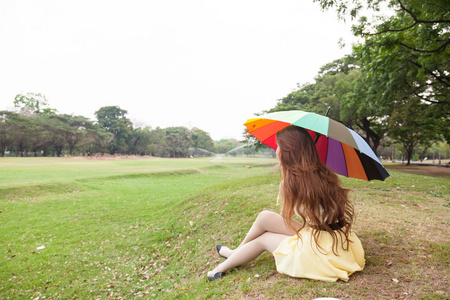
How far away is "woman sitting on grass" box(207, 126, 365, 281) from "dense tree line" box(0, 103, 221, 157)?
48.7 meters

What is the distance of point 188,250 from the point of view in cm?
565

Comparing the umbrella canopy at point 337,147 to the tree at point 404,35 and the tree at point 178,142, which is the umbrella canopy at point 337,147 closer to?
the tree at point 404,35

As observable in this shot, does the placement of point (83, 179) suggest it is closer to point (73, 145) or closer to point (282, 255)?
point (282, 255)

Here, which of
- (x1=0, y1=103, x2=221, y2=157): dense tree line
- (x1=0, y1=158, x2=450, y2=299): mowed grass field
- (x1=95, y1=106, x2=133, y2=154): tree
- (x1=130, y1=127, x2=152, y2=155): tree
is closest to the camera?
(x1=0, y1=158, x2=450, y2=299): mowed grass field

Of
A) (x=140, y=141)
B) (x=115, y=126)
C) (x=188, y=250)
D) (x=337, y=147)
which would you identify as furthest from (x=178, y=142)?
(x=337, y=147)

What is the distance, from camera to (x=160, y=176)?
22250 mm

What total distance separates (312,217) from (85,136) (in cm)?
5698

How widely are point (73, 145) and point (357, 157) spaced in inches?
2282

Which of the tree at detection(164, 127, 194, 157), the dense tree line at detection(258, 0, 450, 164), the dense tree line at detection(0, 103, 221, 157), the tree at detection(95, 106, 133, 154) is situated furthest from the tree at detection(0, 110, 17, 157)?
the dense tree line at detection(258, 0, 450, 164)

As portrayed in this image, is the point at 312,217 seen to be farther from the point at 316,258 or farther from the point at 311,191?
the point at 316,258

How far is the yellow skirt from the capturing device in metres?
2.62

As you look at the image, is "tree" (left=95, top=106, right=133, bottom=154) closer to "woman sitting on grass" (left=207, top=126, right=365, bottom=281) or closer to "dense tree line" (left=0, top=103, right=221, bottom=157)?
"dense tree line" (left=0, top=103, right=221, bottom=157)

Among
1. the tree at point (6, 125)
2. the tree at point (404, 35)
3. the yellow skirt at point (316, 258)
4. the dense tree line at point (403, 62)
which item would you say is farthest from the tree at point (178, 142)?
the yellow skirt at point (316, 258)

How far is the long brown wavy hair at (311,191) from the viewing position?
263 cm
